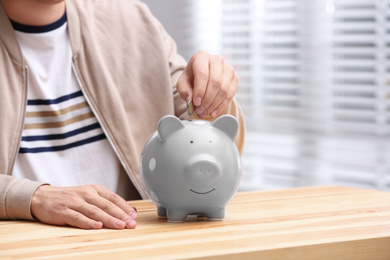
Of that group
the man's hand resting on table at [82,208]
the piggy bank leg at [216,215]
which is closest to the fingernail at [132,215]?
the man's hand resting on table at [82,208]

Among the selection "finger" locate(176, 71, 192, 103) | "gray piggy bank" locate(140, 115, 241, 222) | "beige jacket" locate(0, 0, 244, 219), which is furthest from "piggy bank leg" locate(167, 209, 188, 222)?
"beige jacket" locate(0, 0, 244, 219)

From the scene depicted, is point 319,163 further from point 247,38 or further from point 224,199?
point 224,199

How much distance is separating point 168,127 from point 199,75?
0.17m

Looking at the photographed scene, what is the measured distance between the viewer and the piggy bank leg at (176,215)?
87 cm

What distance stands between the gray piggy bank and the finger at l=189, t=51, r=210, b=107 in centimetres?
10

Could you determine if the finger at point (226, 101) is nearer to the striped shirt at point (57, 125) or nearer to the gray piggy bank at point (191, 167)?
the gray piggy bank at point (191, 167)

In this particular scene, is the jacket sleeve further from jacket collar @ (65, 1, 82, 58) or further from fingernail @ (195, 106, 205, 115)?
jacket collar @ (65, 1, 82, 58)

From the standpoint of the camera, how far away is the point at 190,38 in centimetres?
272

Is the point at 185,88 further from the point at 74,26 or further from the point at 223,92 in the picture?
the point at 74,26

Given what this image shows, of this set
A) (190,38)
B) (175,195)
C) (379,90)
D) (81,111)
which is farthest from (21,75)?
(190,38)

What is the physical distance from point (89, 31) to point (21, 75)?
191 millimetres

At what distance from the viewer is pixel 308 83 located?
2266 millimetres

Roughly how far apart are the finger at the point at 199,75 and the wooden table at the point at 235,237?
192mm

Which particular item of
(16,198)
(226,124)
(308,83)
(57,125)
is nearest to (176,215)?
(226,124)
